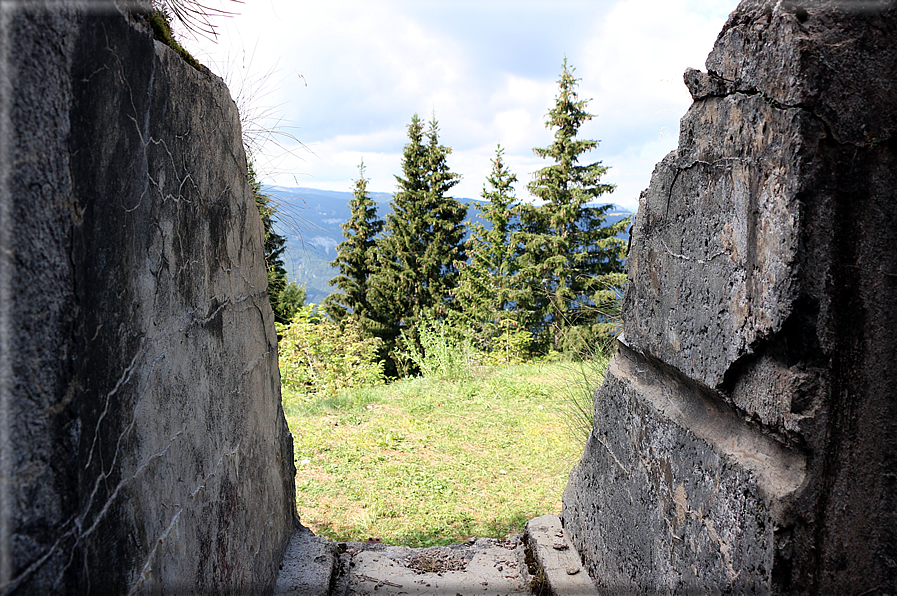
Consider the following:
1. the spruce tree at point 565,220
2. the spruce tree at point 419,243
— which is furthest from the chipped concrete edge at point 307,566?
the spruce tree at point 419,243

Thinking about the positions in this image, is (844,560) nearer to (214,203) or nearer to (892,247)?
(892,247)

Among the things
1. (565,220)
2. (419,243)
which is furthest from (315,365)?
(419,243)

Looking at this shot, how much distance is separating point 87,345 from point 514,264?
19.2 metres

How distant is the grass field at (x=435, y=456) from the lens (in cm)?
331

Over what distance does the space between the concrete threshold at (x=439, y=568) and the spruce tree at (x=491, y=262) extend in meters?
16.2

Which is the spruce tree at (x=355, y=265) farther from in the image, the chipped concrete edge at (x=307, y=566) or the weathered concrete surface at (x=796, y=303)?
the weathered concrete surface at (x=796, y=303)

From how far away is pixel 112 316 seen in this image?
3.30ft

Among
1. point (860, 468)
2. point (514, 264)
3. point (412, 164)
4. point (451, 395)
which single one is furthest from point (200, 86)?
point (412, 164)

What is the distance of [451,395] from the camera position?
5.96m

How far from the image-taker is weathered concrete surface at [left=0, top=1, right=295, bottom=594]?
0.76 meters

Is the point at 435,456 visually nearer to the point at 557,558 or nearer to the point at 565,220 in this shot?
the point at 557,558

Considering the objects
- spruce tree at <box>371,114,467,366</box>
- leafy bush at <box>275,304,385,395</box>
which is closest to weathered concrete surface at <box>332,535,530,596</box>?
leafy bush at <box>275,304,385,395</box>

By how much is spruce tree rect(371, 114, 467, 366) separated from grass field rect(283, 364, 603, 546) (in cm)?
1820

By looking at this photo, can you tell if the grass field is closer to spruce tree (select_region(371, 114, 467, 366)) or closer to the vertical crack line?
the vertical crack line
